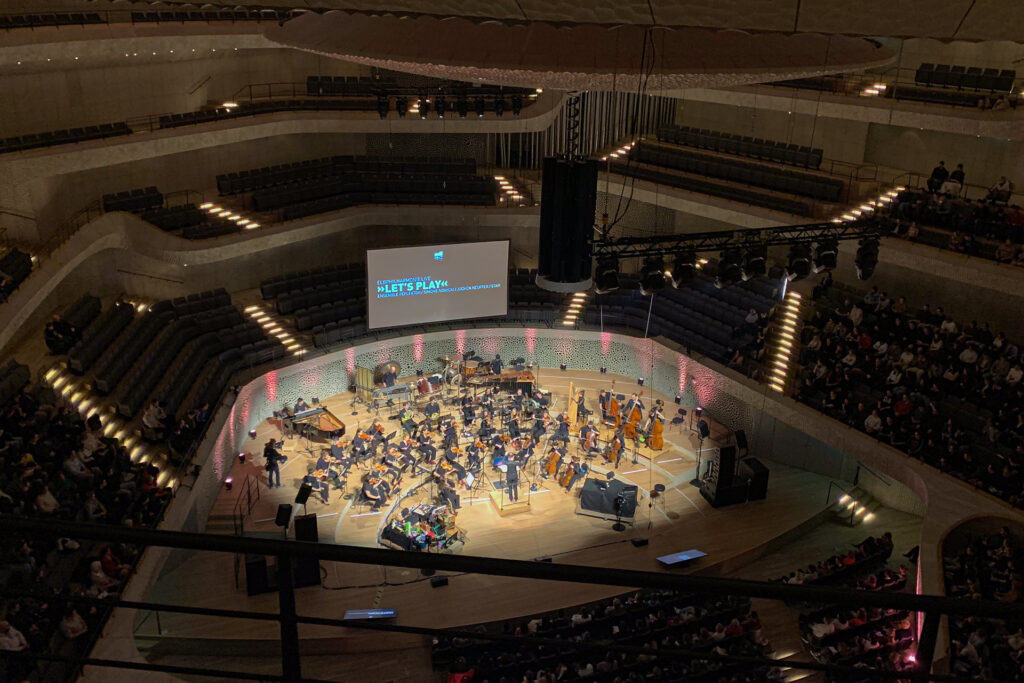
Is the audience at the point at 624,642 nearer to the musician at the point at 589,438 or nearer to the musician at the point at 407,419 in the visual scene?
the musician at the point at 589,438

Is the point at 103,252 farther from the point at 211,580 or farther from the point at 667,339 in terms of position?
the point at 667,339

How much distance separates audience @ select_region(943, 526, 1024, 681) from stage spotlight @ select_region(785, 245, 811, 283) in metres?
5.42

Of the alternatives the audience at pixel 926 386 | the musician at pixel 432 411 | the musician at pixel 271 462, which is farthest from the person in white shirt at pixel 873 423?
the musician at pixel 271 462

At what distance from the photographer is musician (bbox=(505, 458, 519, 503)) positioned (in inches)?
742

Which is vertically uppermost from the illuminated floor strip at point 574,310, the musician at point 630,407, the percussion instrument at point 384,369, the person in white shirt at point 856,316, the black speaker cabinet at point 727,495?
the person in white shirt at point 856,316

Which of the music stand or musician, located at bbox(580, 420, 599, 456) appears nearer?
the music stand

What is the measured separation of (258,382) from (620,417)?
29.0 ft

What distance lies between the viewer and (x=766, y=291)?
2322 centimetres

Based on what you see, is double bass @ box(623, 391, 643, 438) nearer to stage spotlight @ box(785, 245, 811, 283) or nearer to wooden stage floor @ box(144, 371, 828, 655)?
wooden stage floor @ box(144, 371, 828, 655)

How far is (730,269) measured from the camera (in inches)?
644

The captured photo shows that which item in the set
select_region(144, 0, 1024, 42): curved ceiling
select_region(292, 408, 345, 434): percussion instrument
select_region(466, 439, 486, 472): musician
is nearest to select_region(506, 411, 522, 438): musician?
select_region(466, 439, 486, 472): musician

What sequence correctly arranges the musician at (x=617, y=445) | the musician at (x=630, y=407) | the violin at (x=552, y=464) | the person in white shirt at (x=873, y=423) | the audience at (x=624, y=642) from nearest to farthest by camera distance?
1. the audience at (x=624, y=642)
2. the person in white shirt at (x=873, y=423)
3. the violin at (x=552, y=464)
4. the musician at (x=617, y=445)
5. the musician at (x=630, y=407)

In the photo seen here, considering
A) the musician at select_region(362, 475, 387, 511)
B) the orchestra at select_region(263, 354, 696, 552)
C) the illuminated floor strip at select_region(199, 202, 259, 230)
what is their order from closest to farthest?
1. the musician at select_region(362, 475, 387, 511)
2. the orchestra at select_region(263, 354, 696, 552)
3. the illuminated floor strip at select_region(199, 202, 259, 230)

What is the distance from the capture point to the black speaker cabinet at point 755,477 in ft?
64.0
